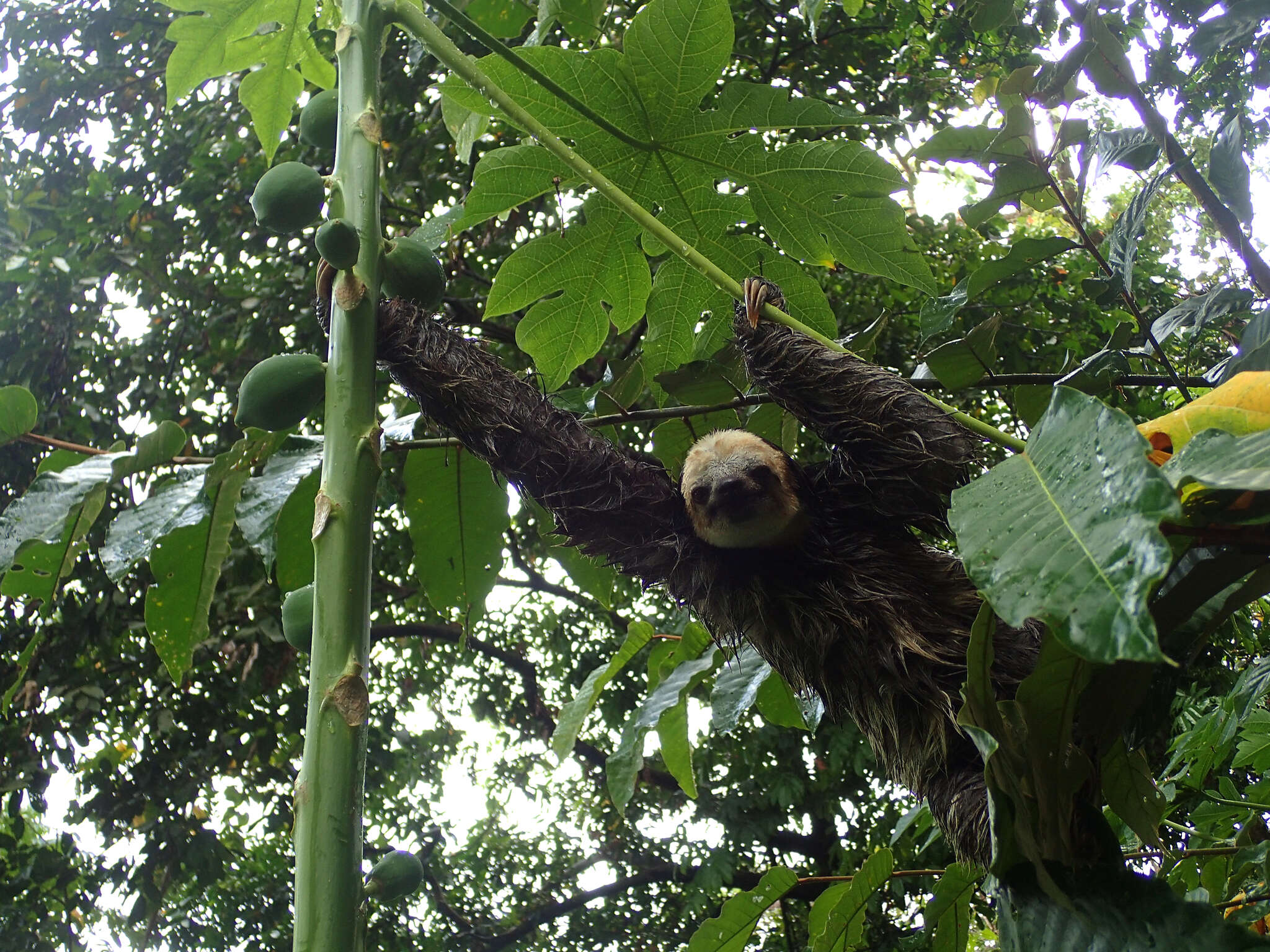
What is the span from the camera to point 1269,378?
3.70ft

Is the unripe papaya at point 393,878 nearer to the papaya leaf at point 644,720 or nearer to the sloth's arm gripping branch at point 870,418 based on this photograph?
the papaya leaf at point 644,720

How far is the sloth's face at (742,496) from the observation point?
211 centimetres

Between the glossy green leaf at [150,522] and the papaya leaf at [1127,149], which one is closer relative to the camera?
the glossy green leaf at [150,522]

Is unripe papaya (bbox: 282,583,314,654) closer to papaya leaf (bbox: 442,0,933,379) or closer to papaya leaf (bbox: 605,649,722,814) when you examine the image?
papaya leaf (bbox: 442,0,933,379)

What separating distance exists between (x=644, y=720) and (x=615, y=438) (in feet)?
2.04

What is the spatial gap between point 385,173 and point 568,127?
4366 mm

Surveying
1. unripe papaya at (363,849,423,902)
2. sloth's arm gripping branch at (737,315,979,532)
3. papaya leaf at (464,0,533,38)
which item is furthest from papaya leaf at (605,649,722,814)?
papaya leaf at (464,0,533,38)

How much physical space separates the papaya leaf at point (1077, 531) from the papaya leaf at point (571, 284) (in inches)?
52.1

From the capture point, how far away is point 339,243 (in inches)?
48.4

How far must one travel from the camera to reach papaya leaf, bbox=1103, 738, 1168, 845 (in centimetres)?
148

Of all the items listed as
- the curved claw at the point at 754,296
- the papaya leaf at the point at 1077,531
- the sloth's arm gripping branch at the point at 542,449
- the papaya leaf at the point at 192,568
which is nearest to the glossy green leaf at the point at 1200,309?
the curved claw at the point at 754,296

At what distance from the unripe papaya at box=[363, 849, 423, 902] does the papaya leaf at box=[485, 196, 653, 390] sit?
1175 mm

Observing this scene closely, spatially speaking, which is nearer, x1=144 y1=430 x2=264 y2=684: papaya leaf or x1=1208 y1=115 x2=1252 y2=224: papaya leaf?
x1=144 y1=430 x2=264 y2=684: papaya leaf

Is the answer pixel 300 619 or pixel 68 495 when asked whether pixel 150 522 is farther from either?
pixel 300 619
